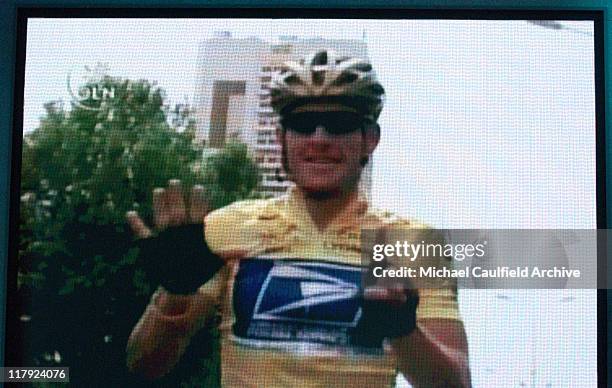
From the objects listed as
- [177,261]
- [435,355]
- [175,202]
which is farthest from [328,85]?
[435,355]

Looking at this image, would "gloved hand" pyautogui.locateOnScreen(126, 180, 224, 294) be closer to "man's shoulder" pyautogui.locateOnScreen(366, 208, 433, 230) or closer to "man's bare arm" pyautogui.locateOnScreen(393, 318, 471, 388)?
"man's shoulder" pyautogui.locateOnScreen(366, 208, 433, 230)

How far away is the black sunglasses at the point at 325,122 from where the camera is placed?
2857mm

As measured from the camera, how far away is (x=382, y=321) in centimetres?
279

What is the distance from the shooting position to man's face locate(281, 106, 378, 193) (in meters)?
2.85

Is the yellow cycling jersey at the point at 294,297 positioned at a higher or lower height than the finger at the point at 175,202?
lower

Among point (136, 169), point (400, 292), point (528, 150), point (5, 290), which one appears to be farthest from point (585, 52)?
point (5, 290)

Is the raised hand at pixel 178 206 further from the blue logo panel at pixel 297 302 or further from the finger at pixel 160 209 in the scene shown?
the blue logo panel at pixel 297 302

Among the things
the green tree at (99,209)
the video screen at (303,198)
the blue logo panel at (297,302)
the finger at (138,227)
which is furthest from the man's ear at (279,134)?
the finger at (138,227)

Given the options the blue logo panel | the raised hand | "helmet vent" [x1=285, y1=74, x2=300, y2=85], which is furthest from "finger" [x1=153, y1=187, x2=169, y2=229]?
"helmet vent" [x1=285, y1=74, x2=300, y2=85]

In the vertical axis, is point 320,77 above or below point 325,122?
above

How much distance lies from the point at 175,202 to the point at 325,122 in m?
0.54

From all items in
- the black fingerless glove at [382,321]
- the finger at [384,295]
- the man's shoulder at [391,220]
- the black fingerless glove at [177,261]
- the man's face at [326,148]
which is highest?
the man's face at [326,148]

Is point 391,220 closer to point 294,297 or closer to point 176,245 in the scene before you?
point 294,297

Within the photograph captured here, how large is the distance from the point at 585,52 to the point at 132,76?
145 cm
